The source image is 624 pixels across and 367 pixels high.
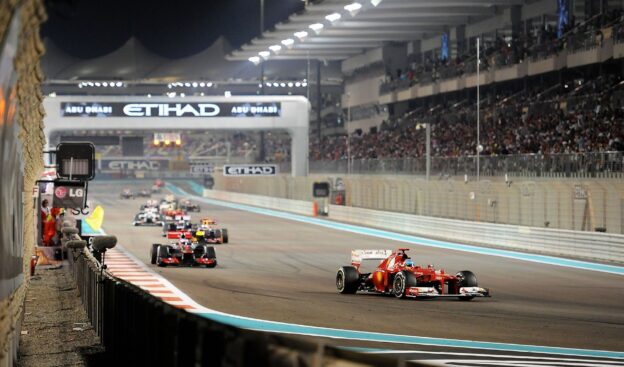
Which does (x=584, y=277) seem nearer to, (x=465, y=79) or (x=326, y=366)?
(x=326, y=366)

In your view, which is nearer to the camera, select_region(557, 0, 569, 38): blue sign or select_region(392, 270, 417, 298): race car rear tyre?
select_region(392, 270, 417, 298): race car rear tyre

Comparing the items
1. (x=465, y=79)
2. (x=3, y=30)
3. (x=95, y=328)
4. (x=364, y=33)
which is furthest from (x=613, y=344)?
(x=364, y=33)

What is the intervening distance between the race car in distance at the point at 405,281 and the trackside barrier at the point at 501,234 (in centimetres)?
997

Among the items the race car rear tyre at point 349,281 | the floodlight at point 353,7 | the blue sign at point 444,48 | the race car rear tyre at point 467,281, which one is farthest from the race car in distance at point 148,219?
the race car rear tyre at point 467,281

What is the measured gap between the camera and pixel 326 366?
4.41m

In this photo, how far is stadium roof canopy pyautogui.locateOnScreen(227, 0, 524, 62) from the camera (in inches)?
2135

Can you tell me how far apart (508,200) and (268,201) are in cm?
3939

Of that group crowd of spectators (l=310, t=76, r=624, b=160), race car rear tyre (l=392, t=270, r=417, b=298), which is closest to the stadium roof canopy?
crowd of spectators (l=310, t=76, r=624, b=160)

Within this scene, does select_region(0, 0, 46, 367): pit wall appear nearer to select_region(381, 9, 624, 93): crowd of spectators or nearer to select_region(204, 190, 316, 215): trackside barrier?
select_region(381, 9, 624, 93): crowd of spectators

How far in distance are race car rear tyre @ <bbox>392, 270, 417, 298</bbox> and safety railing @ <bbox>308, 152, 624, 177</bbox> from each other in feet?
41.7

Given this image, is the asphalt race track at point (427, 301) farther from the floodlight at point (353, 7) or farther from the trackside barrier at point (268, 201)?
the trackside barrier at point (268, 201)

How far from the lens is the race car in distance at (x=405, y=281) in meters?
19.2

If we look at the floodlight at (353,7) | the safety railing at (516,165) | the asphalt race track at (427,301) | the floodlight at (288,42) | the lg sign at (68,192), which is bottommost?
the asphalt race track at (427,301)

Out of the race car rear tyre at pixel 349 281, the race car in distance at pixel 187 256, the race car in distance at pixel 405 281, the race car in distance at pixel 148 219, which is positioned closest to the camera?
the race car in distance at pixel 405 281
